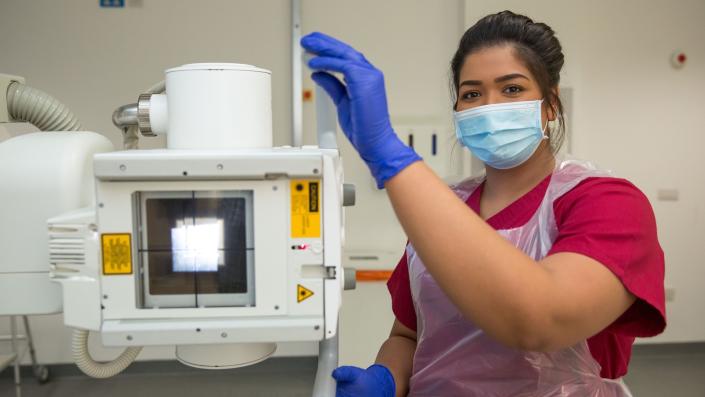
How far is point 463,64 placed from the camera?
1.04 m

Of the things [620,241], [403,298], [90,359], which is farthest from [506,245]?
[90,359]

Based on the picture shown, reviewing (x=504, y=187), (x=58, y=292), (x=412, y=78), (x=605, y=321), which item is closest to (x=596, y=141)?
(x=412, y=78)

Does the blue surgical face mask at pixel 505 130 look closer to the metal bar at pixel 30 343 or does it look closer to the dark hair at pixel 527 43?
the dark hair at pixel 527 43

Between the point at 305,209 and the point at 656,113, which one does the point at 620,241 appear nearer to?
the point at 305,209

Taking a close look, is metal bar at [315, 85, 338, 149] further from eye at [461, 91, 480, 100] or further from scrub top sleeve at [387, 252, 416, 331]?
scrub top sleeve at [387, 252, 416, 331]

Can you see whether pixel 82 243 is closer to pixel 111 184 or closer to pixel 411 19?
pixel 111 184

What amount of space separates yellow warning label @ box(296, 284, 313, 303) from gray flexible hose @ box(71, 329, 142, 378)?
0.31 metres

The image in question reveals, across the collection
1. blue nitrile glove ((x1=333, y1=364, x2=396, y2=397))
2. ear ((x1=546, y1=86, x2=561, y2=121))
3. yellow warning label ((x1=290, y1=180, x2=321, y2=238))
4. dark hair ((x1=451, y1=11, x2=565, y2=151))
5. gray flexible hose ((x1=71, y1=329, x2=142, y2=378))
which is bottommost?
blue nitrile glove ((x1=333, y1=364, x2=396, y2=397))

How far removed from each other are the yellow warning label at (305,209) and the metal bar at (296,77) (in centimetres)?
199

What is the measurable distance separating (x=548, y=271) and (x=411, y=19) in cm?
225

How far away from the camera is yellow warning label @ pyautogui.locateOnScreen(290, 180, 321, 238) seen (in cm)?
66

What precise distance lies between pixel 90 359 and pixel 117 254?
0.93 feet

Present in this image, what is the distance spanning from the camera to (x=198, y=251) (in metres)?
0.68

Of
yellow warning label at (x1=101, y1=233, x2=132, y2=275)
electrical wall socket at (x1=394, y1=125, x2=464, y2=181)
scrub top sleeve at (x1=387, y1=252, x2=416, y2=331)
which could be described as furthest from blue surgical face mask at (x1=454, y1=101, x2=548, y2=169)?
electrical wall socket at (x1=394, y1=125, x2=464, y2=181)
